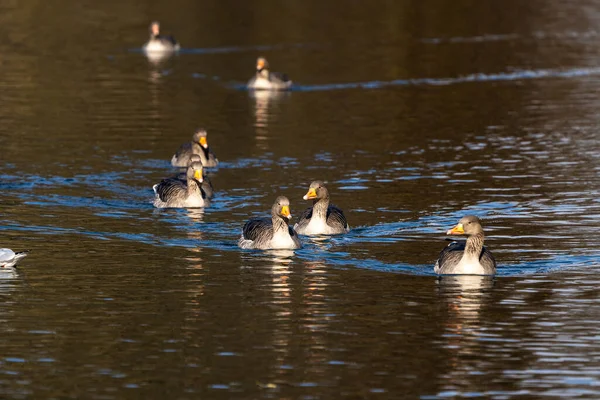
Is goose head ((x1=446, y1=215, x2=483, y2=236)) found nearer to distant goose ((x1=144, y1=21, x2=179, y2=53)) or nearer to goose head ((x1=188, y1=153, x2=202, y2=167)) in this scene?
goose head ((x1=188, y1=153, x2=202, y2=167))

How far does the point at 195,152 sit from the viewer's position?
35.2m

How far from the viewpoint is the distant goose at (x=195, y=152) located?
116ft

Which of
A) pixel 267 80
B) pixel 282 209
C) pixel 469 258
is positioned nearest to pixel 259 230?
pixel 282 209

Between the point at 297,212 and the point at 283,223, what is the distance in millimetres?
4916

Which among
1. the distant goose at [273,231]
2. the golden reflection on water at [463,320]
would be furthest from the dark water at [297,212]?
the distant goose at [273,231]

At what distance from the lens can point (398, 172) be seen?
34.2m

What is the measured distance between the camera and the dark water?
17.6 meters

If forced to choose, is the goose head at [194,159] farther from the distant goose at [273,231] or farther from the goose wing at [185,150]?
the distant goose at [273,231]

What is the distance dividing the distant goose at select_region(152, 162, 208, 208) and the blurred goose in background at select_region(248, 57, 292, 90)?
2039cm

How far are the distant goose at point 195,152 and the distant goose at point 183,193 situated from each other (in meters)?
4.61

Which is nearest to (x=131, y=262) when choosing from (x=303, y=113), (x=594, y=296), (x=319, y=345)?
(x=319, y=345)

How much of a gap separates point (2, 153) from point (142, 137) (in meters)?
5.14

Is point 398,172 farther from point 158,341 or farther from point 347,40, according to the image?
point 347,40

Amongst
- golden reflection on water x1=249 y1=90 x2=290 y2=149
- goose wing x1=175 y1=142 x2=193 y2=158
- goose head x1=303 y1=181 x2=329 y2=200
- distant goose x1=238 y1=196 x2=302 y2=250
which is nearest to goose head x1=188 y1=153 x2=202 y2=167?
goose wing x1=175 y1=142 x2=193 y2=158
